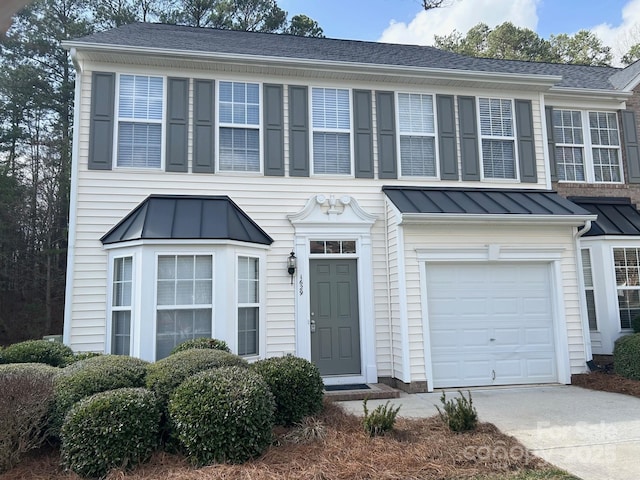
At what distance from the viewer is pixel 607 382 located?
313 inches

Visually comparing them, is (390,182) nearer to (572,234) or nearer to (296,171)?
(296,171)

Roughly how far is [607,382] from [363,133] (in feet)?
19.9

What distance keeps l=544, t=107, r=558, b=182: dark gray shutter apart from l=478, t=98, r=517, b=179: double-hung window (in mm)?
1267

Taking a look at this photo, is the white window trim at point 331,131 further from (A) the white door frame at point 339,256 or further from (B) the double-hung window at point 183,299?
(B) the double-hung window at point 183,299

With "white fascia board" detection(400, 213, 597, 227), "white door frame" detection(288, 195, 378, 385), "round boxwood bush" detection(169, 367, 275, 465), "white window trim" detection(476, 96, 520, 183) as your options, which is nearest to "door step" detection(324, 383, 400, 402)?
"white door frame" detection(288, 195, 378, 385)

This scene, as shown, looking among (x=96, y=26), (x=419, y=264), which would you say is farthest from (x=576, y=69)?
(x=96, y=26)

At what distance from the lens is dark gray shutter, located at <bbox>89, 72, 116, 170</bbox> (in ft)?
26.5

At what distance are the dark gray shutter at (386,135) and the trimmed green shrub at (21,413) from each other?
6.45 metres

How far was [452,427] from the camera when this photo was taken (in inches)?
204

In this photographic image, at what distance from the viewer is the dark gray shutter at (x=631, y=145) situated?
420 inches

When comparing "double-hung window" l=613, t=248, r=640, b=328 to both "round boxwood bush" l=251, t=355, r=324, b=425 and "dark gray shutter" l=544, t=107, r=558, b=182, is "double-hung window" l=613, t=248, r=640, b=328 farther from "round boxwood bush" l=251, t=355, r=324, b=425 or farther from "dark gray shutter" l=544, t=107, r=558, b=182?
→ "round boxwood bush" l=251, t=355, r=324, b=425

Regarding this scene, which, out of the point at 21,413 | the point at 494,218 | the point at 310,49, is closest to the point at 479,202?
the point at 494,218

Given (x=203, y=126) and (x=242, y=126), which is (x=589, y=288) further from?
(x=203, y=126)

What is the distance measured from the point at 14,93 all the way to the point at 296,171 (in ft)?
47.0
